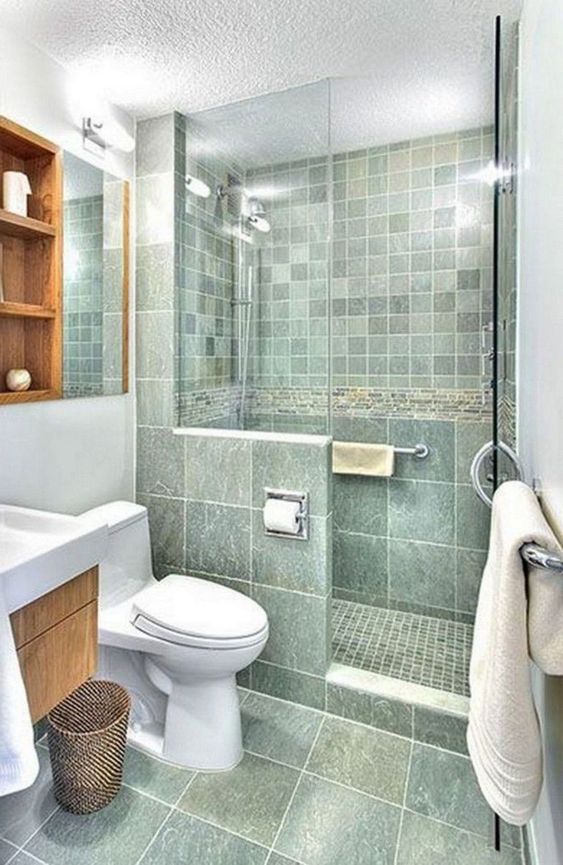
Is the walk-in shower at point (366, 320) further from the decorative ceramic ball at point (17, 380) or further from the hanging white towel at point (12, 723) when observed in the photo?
the hanging white towel at point (12, 723)

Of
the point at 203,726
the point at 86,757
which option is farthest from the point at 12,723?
the point at 203,726

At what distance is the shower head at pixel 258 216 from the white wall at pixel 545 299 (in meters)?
1.14

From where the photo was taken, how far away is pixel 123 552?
189 cm

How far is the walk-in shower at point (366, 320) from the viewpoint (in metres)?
2.16

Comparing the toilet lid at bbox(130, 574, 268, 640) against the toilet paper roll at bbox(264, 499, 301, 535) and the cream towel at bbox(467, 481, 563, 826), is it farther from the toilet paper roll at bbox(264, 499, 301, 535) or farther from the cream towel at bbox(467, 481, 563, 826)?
the cream towel at bbox(467, 481, 563, 826)

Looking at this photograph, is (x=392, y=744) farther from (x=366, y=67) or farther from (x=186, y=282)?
(x=366, y=67)

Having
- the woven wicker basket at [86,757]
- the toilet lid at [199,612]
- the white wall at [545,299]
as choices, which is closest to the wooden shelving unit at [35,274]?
the toilet lid at [199,612]

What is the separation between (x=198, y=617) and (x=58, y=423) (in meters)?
0.87

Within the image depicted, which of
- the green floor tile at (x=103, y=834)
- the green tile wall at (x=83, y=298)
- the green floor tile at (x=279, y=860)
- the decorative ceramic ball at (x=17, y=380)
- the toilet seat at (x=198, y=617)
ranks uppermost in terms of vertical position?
the green tile wall at (x=83, y=298)

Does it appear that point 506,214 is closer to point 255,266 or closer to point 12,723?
point 255,266

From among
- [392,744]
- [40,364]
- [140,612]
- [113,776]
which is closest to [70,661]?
[140,612]

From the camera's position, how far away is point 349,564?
2.67 m

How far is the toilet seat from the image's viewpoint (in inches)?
62.2

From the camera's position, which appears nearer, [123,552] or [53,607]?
[53,607]
